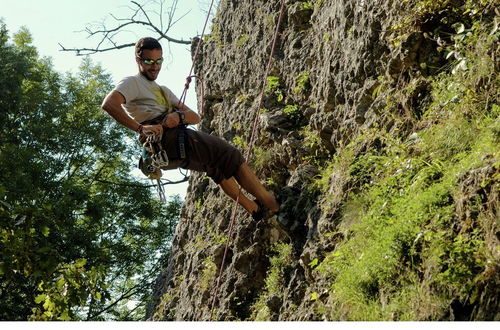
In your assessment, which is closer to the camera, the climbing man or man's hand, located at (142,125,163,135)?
man's hand, located at (142,125,163,135)

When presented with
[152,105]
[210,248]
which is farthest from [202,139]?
[210,248]

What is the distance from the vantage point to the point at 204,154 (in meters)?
6.38

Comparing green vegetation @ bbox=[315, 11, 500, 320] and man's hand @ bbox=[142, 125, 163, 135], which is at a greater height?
man's hand @ bbox=[142, 125, 163, 135]

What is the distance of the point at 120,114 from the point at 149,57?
0.67 m

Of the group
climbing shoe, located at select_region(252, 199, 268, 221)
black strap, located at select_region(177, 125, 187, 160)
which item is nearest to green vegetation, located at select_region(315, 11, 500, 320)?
climbing shoe, located at select_region(252, 199, 268, 221)

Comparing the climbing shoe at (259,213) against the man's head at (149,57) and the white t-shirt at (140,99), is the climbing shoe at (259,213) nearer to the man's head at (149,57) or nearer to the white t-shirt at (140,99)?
the white t-shirt at (140,99)

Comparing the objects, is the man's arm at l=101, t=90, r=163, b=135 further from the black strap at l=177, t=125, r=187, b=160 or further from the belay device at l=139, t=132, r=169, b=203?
the black strap at l=177, t=125, r=187, b=160

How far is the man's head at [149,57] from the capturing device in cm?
629

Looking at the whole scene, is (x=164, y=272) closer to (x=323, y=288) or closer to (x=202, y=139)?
(x=202, y=139)

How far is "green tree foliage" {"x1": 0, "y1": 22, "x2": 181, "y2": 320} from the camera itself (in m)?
18.4

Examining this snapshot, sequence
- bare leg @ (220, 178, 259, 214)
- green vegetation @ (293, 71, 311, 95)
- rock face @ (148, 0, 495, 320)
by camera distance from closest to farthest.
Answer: rock face @ (148, 0, 495, 320) < bare leg @ (220, 178, 259, 214) < green vegetation @ (293, 71, 311, 95)

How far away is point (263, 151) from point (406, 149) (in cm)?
223

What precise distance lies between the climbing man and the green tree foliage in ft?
35.1

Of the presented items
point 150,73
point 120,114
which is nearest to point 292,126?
point 150,73
